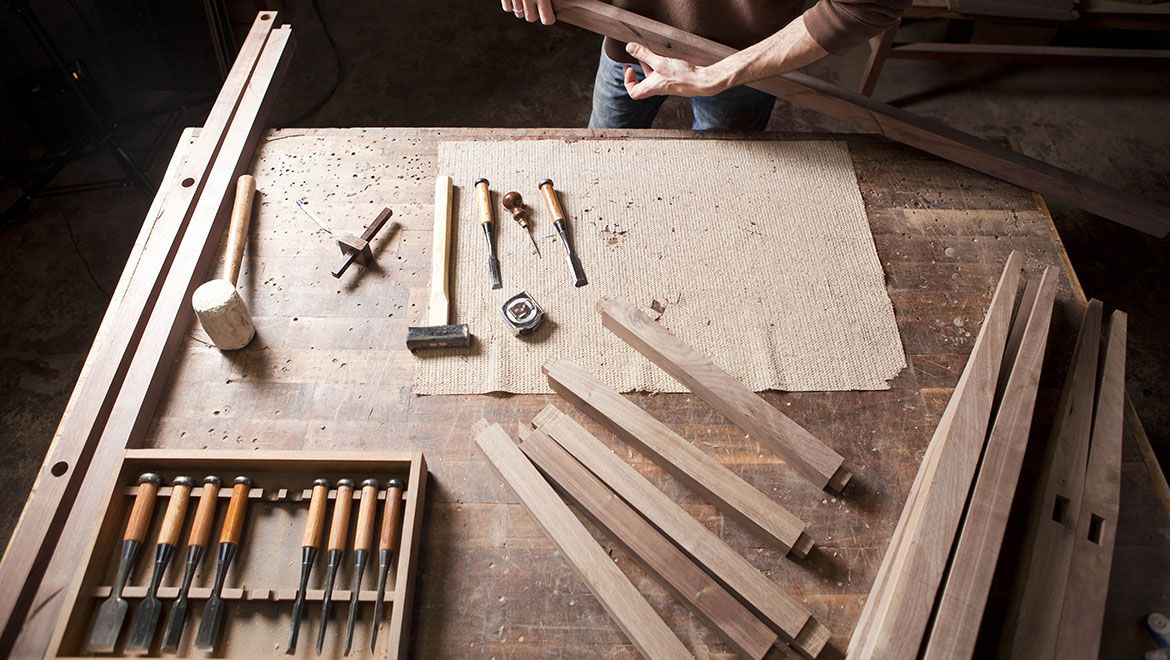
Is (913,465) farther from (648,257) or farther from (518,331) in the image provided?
(518,331)

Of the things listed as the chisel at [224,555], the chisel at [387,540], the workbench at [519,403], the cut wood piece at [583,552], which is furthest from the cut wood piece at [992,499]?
the chisel at [224,555]

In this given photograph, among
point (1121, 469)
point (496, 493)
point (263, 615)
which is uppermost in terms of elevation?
point (1121, 469)

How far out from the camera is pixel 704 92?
1.97 m

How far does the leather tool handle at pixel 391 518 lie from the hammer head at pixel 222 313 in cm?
53

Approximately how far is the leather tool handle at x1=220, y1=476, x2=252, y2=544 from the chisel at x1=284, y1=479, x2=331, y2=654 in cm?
12

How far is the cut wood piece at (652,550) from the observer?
1.29 metres

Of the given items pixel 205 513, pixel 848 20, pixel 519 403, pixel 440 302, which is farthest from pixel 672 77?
pixel 205 513

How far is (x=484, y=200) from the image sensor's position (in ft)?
6.25

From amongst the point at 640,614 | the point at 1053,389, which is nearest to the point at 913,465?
the point at 1053,389

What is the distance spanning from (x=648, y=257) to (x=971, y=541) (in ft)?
3.17

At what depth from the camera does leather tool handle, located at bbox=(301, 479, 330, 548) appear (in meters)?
1.37

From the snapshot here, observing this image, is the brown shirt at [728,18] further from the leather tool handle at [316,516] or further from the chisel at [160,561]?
the chisel at [160,561]

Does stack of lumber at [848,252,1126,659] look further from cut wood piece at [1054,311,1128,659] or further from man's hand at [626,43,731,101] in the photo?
man's hand at [626,43,731,101]

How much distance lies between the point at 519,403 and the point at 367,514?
0.41m
